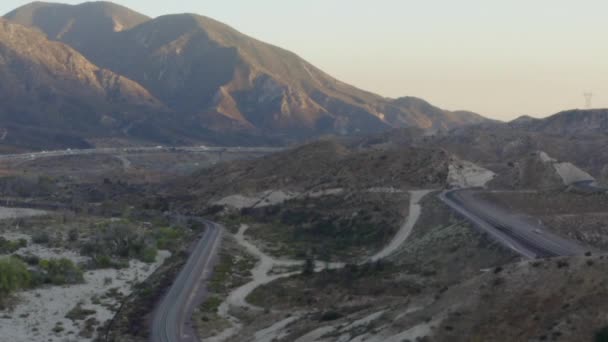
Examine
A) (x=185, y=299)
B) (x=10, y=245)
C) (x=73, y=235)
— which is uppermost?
(x=185, y=299)

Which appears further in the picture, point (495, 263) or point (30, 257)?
point (30, 257)

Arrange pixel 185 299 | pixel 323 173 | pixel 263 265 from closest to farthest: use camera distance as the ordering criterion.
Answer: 1. pixel 185 299
2. pixel 263 265
3. pixel 323 173

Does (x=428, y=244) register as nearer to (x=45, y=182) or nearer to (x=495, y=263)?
(x=495, y=263)

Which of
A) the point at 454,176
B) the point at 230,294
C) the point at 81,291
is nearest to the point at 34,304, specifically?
the point at 81,291

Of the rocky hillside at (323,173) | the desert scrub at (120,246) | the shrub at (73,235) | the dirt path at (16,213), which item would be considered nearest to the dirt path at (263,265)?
the rocky hillside at (323,173)

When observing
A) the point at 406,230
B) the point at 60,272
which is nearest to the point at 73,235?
the point at 60,272

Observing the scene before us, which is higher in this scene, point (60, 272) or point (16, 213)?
point (60, 272)

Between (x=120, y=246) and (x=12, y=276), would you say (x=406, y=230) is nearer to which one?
(x=120, y=246)

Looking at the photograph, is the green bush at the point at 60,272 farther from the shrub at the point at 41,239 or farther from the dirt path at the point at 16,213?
the dirt path at the point at 16,213
